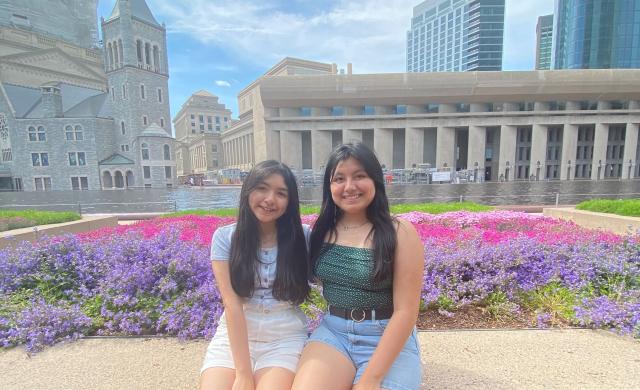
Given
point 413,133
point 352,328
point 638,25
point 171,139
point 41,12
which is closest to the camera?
point 352,328

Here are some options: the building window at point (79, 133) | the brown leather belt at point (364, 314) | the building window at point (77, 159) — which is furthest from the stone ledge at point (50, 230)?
the building window at point (79, 133)

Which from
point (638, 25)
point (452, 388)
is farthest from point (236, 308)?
point (638, 25)

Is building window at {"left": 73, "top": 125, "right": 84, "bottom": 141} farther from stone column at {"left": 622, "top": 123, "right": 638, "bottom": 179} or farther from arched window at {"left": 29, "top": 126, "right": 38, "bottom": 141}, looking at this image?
stone column at {"left": 622, "top": 123, "right": 638, "bottom": 179}

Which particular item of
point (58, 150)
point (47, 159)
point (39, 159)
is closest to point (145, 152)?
point (58, 150)

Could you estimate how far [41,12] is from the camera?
6116 centimetres

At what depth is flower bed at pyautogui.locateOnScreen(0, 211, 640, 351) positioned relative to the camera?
122 inches

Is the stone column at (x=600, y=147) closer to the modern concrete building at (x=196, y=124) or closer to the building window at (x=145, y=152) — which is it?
the building window at (x=145, y=152)

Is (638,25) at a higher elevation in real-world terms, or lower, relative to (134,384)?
higher

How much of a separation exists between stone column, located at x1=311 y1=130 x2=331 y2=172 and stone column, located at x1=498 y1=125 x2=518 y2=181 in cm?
2492

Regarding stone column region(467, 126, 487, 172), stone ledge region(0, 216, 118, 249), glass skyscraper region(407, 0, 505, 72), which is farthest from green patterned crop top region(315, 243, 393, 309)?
glass skyscraper region(407, 0, 505, 72)

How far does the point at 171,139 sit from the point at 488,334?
52291mm

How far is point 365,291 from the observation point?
201cm

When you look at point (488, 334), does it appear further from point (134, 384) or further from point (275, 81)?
point (275, 81)

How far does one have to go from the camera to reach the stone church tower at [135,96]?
45625 mm
